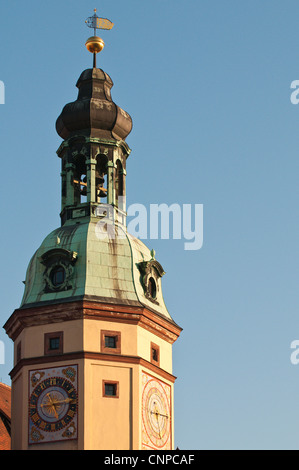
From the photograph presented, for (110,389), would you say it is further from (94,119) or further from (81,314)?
(94,119)

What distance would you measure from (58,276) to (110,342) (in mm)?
3620

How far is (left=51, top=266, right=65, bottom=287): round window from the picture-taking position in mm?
60375

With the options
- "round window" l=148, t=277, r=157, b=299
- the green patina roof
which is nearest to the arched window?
the green patina roof

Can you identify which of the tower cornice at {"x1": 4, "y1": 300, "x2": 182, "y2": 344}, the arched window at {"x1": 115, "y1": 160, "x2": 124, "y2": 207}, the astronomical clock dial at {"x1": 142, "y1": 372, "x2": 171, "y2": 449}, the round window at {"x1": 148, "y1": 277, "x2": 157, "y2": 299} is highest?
the arched window at {"x1": 115, "y1": 160, "x2": 124, "y2": 207}

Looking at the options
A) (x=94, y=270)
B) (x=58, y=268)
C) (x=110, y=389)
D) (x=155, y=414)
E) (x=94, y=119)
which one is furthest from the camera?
(x=94, y=119)

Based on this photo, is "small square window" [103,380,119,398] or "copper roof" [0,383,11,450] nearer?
"small square window" [103,380,119,398]

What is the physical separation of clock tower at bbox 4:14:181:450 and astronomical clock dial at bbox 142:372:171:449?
0.15ft

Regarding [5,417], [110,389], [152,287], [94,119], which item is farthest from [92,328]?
[94,119]

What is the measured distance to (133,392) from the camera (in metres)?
58.4

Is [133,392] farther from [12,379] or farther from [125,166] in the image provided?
[125,166]

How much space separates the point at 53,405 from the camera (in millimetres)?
57750

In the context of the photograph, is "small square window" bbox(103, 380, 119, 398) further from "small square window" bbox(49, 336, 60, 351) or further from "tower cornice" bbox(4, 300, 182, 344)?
"tower cornice" bbox(4, 300, 182, 344)
